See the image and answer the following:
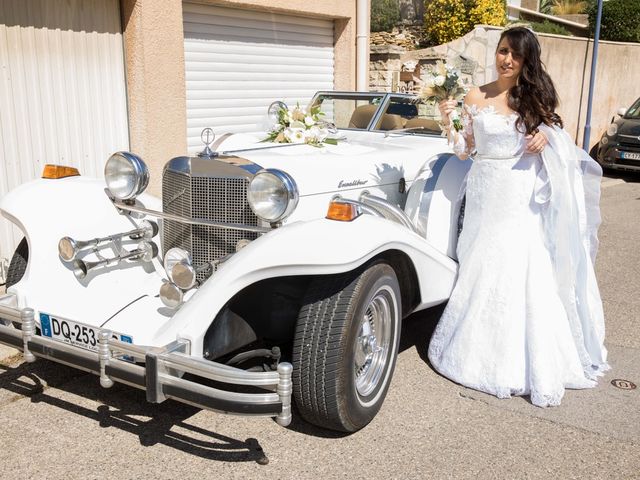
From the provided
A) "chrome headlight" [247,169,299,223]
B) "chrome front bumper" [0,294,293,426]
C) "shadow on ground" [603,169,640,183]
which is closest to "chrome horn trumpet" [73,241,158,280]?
"chrome front bumper" [0,294,293,426]

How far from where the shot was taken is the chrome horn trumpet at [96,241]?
3.48 metres

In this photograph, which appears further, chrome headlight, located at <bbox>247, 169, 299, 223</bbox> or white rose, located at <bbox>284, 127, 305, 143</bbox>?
white rose, located at <bbox>284, 127, 305, 143</bbox>

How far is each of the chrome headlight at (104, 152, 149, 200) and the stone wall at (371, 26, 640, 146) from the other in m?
7.37

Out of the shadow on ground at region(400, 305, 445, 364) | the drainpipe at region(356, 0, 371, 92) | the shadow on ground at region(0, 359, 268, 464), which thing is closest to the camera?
the shadow on ground at region(0, 359, 268, 464)

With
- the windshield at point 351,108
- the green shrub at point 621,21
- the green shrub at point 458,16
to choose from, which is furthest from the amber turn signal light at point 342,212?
the green shrub at point 621,21

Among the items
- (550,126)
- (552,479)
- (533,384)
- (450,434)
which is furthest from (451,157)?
(552,479)

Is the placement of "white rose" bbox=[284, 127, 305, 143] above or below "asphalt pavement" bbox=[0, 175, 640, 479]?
above

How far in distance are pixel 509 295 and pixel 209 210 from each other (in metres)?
1.66

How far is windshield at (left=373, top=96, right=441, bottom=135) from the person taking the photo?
16.6 feet

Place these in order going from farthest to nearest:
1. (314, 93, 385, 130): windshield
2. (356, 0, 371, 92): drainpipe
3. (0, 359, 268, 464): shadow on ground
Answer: (356, 0, 371, 92): drainpipe, (314, 93, 385, 130): windshield, (0, 359, 268, 464): shadow on ground

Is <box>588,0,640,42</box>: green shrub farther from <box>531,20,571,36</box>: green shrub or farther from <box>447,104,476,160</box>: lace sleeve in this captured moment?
<box>447,104,476,160</box>: lace sleeve

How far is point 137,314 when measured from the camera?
3.29 meters

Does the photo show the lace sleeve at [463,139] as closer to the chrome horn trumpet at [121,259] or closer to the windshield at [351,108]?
the windshield at [351,108]

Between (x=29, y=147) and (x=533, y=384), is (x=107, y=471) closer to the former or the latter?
(x=533, y=384)
